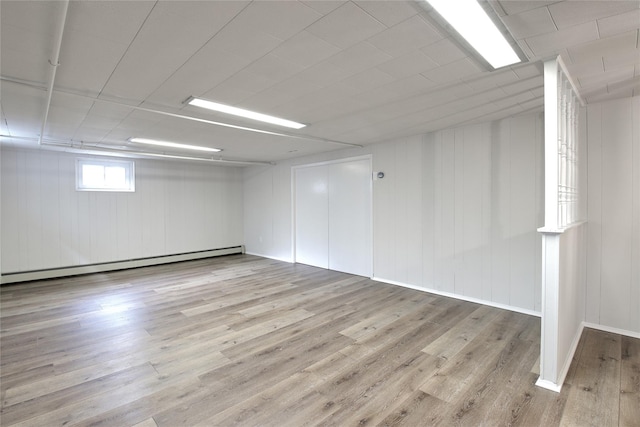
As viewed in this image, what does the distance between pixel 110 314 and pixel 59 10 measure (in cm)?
355

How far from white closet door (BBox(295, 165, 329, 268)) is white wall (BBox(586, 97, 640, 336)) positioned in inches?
161

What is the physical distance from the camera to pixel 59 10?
1.45 metres

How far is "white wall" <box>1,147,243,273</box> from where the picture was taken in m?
5.40

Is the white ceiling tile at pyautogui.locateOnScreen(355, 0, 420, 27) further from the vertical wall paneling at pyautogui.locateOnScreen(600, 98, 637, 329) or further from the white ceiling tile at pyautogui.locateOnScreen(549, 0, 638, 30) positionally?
the vertical wall paneling at pyautogui.locateOnScreen(600, 98, 637, 329)

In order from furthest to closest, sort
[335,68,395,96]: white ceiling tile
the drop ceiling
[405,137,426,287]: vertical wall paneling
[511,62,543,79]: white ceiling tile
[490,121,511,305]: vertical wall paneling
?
[405,137,426,287]: vertical wall paneling → [490,121,511,305]: vertical wall paneling → [335,68,395,96]: white ceiling tile → [511,62,543,79]: white ceiling tile → the drop ceiling

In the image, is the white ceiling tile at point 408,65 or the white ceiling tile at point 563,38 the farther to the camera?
the white ceiling tile at point 408,65

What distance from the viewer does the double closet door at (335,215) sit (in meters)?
5.53

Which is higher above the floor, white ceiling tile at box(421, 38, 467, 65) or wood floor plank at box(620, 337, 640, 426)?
white ceiling tile at box(421, 38, 467, 65)

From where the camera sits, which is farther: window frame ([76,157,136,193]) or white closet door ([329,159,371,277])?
window frame ([76,157,136,193])

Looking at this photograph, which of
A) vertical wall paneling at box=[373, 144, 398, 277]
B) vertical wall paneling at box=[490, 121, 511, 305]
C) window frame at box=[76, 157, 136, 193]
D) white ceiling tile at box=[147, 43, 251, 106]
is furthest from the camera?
window frame at box=[76, 157, 136, 193]

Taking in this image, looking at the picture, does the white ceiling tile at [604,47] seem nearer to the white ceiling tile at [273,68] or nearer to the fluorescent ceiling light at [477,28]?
the fluorescent ceiling light at [477,28]

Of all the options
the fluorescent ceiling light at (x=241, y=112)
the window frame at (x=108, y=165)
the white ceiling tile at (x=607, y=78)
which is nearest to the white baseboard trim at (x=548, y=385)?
the white ceiling tile at (x=607, y=78)

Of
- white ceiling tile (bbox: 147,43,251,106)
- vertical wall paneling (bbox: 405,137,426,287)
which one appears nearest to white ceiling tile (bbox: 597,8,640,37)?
white ceiling tile (bbox: 147,43,251,106)

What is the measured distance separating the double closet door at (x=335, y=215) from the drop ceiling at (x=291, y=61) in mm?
1917
